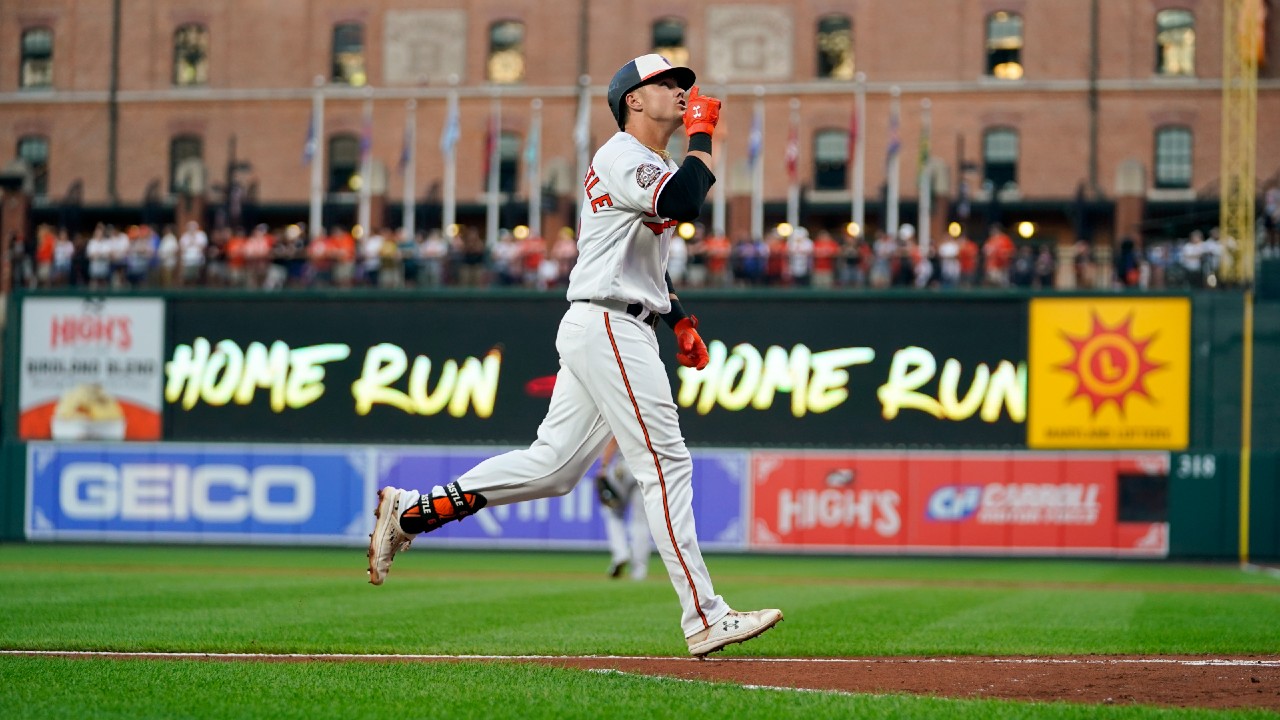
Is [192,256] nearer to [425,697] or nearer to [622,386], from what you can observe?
[622,386]

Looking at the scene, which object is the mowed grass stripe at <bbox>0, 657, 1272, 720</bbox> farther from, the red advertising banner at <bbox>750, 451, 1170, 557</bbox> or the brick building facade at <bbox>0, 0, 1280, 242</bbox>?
the brick building facade at <bbox>0, 0, 1280, 242</bbox>

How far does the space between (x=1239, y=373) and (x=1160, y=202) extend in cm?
1750

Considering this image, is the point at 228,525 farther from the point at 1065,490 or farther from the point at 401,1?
the point at 401,1

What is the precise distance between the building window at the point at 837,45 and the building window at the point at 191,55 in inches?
717

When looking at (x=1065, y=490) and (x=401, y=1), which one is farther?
(x=401, y=1)

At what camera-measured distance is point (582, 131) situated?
134ft

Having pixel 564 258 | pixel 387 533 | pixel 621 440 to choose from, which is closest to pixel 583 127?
pixel 564 258

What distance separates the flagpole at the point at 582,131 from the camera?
134ft

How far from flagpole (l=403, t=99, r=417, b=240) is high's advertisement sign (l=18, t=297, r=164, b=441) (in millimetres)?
7053

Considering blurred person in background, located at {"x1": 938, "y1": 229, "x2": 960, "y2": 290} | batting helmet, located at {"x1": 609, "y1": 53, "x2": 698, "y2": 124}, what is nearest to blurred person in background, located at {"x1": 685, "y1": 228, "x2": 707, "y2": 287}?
blurred person in background, located at {"x1": 938, "y1": 229, "x2": 960, "y2": 290}

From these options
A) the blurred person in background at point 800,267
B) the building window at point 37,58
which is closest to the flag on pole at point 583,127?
the blurred person in background at point 800,267

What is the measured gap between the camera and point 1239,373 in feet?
92.1

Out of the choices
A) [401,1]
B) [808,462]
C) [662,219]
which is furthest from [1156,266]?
[401,1]

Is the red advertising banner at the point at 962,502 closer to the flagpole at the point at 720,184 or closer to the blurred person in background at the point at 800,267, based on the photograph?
the blurred person in background at the point at 800,267
